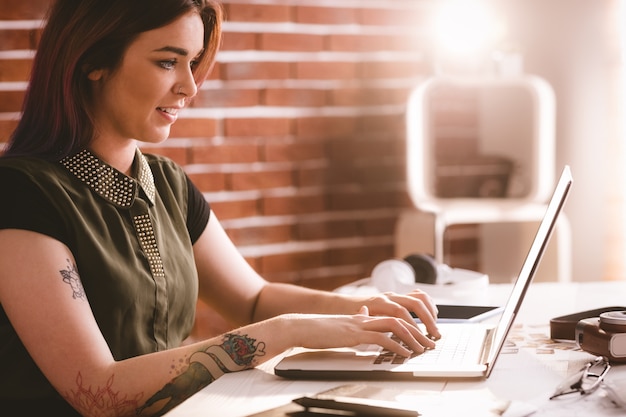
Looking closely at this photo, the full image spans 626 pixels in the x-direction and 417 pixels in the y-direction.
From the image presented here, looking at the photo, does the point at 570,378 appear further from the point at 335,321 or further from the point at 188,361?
the point at 188,361

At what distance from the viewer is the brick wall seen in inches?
115

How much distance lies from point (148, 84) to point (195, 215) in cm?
35

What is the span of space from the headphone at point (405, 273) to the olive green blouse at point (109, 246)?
0.39 metres

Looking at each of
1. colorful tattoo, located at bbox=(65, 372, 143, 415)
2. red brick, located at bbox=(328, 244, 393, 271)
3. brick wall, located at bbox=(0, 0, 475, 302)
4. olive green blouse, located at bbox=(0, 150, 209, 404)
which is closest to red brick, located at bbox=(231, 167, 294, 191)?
brick wall, located at bbox=(0, 0, 475, 302)

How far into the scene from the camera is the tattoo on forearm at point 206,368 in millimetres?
1289

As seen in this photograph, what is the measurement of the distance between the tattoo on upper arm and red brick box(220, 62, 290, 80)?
162 centimetres

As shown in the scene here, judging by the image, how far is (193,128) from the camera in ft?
9.36

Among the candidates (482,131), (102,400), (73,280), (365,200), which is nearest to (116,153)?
(73,280)

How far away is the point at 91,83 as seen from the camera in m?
1.58

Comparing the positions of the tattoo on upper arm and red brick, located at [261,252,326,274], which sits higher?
the tattoo on upper arm

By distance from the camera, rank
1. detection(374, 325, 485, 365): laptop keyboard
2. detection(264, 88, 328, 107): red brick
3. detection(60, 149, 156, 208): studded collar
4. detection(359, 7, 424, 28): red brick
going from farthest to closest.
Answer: detection(359, 7, 424, 28): red brick, detection(264, 88, 328, 107): red brick, detection(60, 149, 156, 208): studded collar, detection(374, 325, 485, 365): laptop keyboard

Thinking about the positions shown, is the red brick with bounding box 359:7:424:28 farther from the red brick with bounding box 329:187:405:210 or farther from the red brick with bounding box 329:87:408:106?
the red brick with bounding box 329:187:405:210

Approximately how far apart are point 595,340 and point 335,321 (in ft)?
1.28

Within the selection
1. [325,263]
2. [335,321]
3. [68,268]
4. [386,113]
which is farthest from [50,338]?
[386,113]
